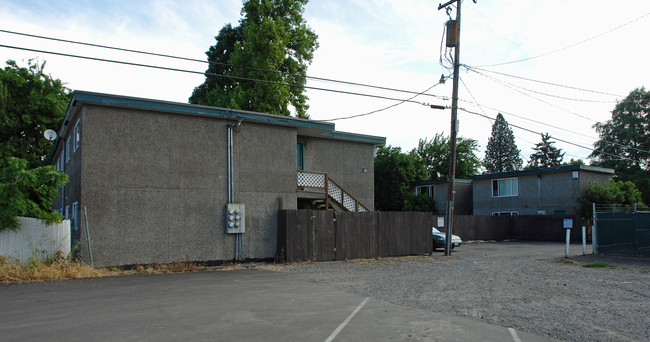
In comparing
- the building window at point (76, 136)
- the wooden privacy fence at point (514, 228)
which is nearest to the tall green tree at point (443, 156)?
the wooden privacy fence at point (514, 228)

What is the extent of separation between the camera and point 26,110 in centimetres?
3189

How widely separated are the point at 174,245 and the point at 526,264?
1217 centimetres

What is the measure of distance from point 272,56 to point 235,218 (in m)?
15.2

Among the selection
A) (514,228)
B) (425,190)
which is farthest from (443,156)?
(514,228)

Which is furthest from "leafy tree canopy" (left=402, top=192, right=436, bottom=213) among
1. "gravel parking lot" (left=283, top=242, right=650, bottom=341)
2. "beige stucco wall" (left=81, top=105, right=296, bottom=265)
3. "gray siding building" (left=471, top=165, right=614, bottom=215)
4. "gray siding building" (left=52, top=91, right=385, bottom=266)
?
"beige stucco wall" (left=81, top=105, right=296, bottom=265)

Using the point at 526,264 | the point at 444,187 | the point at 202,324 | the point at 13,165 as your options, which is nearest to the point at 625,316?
the point at 202,324

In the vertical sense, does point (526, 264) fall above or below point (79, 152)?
below

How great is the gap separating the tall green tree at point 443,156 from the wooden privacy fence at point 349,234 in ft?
123

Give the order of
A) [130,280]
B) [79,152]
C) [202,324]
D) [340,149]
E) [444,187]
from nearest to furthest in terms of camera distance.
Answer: [202,324] < [130,280] < [79,152] < [340,149] < [444,187]

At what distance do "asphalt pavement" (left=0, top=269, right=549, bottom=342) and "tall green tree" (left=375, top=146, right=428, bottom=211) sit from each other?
32961 mm

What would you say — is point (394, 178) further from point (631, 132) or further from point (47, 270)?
point (47, 270)

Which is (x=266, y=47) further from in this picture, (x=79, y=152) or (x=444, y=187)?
(x=444, y=187)

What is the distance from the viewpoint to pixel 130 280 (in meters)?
12.1

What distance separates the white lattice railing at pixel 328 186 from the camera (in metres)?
19.1
